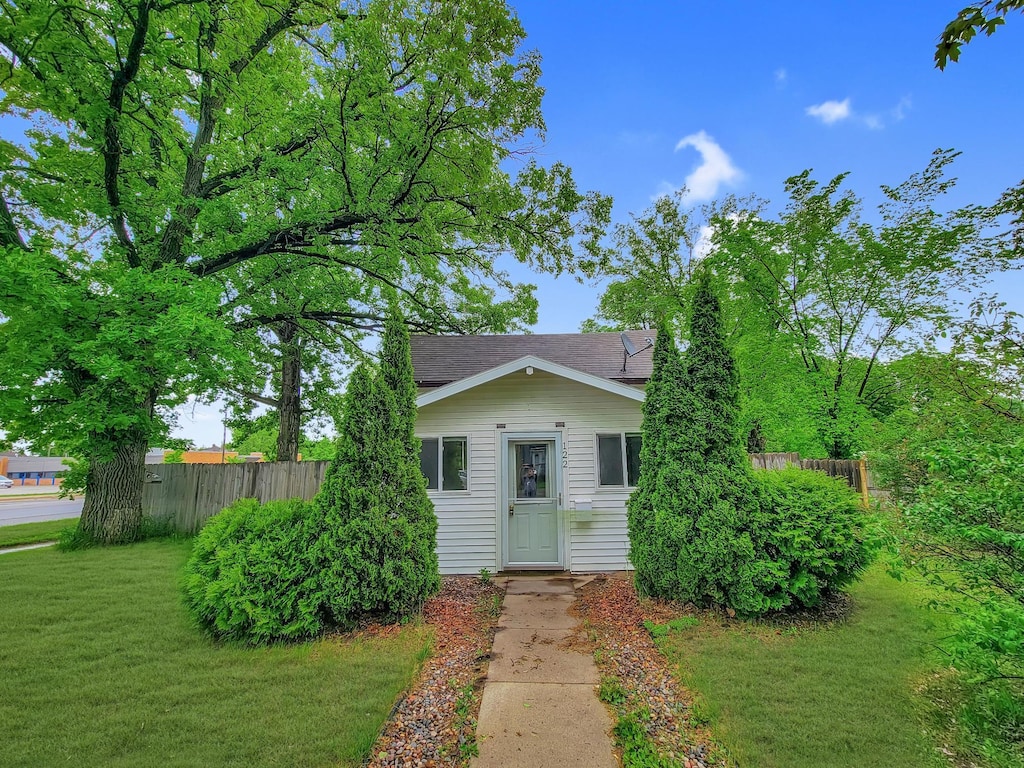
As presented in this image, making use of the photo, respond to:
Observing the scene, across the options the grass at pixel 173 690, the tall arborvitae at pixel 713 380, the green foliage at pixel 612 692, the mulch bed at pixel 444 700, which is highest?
the tall arborvitae at pixel 713 380

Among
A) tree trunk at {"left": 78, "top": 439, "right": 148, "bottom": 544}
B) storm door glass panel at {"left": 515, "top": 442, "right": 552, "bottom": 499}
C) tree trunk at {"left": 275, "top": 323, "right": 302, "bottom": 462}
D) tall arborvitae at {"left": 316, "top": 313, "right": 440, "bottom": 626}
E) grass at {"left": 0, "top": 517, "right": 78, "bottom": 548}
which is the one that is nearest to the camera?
tall arborvitae at {"left": 316, "top": 313, "right": 440, "bottom": 626}

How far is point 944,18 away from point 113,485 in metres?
14.0

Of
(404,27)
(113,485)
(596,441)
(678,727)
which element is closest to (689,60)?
(404,27)

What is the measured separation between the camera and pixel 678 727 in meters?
3.01

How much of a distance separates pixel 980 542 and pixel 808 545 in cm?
181

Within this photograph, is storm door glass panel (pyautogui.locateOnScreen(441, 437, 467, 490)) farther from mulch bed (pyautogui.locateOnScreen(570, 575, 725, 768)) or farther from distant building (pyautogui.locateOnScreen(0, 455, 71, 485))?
distant building (pyautogui.locateOnScreen(0, 455, 71, 485))

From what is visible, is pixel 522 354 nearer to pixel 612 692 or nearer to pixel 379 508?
pixel 379 508

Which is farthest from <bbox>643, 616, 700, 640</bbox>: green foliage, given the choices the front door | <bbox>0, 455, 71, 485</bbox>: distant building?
<bbox>0, 455, 71, 485</bbox>: distant building

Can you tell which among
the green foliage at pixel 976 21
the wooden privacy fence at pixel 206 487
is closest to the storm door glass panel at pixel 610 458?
the green foliage at pixel 976 21

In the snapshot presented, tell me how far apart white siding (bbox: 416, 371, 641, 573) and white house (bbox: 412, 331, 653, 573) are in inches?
0.7

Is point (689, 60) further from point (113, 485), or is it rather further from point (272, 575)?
point (113, 485)

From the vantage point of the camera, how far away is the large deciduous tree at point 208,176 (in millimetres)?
6723

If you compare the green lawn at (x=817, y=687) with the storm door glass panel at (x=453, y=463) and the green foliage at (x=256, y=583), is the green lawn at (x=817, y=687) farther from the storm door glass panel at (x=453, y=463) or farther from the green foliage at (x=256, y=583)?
the storm door glass panel at (x=453, y=463)

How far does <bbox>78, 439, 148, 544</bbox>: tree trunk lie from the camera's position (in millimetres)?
9180
